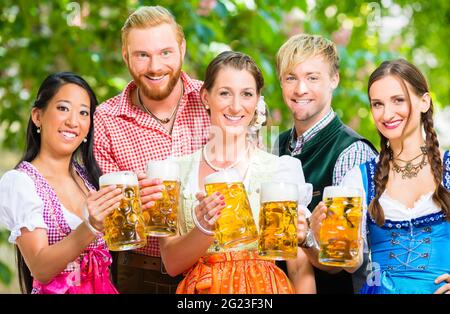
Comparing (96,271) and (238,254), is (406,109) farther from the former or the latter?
(96,271)

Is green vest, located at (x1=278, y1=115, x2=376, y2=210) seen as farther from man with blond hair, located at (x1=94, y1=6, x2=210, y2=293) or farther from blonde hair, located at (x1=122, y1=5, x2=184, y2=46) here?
blonde hair, located at (x1=122, y1=5, x2=184, y2=46)

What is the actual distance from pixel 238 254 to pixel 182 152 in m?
0.58

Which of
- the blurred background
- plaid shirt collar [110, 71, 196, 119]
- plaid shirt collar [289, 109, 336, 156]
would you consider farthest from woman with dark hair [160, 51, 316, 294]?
the blurred background

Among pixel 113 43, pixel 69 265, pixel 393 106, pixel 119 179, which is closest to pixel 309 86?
pixel 393 106

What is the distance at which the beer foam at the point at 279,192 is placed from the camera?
2.54 m

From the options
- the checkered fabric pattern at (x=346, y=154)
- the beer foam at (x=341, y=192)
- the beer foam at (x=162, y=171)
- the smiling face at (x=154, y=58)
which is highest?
the smiling face at (x=154, y=58)

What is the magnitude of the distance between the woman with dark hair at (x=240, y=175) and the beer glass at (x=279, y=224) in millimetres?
68

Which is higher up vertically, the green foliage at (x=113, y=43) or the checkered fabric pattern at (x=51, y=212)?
the green foliage at (x=113, y=43)

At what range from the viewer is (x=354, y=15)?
7.10 metres

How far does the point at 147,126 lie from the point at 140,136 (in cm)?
5

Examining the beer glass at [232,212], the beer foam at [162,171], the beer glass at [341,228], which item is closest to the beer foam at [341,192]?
the beer glass at [341,228]

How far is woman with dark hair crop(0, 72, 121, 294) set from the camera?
275 centimetres

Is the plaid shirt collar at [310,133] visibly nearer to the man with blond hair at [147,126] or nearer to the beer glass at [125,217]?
the man with blond hair at [147,126]
